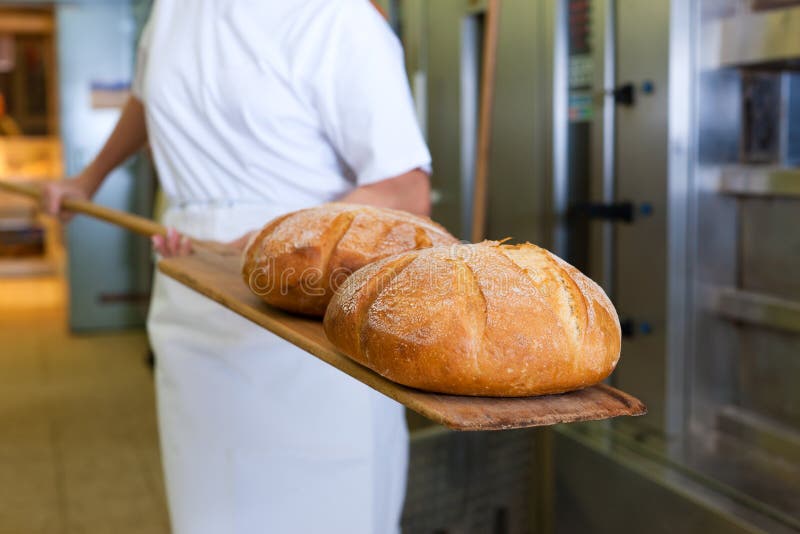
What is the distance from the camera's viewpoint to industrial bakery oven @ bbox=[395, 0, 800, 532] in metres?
2.09

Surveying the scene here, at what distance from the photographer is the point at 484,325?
2.76 feet

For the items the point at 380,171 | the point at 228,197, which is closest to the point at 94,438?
the point at 228,197

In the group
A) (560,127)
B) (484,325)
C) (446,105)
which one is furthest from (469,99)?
(484,325)

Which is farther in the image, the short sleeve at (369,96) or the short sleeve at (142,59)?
the short sleeve at (142,59)

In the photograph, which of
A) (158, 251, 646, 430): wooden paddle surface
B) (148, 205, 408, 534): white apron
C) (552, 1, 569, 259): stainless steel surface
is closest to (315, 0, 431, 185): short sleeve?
(148, 205, 408, 534): white apron

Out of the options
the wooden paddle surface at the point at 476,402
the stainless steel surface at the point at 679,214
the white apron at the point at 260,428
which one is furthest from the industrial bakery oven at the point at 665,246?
the wooden paddle surface at the point at 476,402

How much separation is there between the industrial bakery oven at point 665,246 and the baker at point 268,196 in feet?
2.86

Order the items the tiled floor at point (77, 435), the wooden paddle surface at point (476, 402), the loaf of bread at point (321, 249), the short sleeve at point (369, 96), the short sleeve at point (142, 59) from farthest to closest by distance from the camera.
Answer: the tiled floor at point (77, 435) < the short sleeve at point (142, 59) < the short sleeve at point (369, 96) < the loaf of bread at point (321, 249) < the wooden paddle surface at point (476, 402)

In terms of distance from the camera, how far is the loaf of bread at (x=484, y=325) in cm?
81

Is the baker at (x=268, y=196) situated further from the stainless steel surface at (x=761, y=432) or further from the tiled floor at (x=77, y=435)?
the tiled floor at (x=77, y=435)

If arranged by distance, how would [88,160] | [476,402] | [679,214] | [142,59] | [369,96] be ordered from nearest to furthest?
[476,402] < [369,96] < [142,59] < [679,214] < [88,160]

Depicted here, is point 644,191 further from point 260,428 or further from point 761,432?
point 260,428

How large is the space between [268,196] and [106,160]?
25.7 inches

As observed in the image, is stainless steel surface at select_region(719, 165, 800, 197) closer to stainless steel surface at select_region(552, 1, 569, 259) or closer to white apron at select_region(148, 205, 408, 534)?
stainless steel surface at select_region(552, 1, 569, 259)
